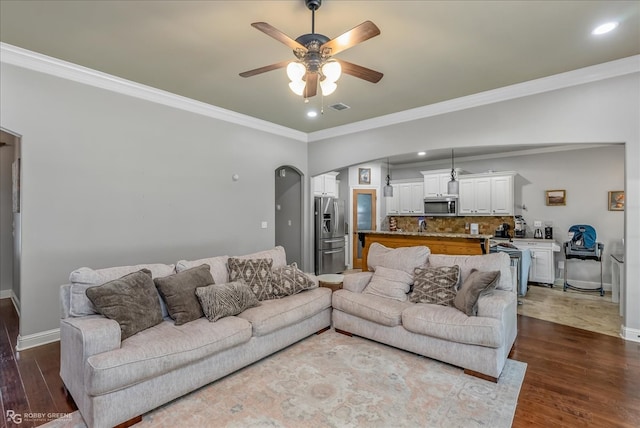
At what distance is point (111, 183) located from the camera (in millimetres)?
3641

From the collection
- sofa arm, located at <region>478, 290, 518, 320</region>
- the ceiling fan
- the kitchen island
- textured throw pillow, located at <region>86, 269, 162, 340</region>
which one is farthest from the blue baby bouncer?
textured throw pillow, located at <region>86, 269, 162, 340</region>

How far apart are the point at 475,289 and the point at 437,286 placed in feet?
1.44

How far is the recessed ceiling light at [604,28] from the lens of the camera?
256cm

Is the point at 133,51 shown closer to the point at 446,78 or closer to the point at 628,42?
the point at 446,78

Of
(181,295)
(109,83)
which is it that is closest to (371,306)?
(181,295)

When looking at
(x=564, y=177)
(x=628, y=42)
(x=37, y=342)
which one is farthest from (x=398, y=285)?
(x=564, y=177)

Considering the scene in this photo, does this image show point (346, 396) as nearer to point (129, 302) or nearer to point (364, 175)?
point (129, 302)

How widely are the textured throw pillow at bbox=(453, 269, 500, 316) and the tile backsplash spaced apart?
14.6 ft

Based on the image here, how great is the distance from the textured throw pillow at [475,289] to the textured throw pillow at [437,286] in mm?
197

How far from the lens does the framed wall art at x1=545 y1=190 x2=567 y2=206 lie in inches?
235

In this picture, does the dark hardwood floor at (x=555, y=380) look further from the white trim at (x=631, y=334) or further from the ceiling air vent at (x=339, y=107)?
the ceiling air vent at (x=339, y=107)

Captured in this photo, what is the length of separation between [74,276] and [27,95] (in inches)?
83.1

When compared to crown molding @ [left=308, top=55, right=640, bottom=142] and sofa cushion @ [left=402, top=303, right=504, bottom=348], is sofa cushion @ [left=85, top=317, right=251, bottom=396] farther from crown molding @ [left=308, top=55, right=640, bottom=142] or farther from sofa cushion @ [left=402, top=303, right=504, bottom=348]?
crown molding @ [left=308, top=55, right=640, bottom=142]

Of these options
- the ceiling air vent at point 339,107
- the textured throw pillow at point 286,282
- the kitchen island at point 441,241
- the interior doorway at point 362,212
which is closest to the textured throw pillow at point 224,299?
the textured throw pillow at point 286,282
